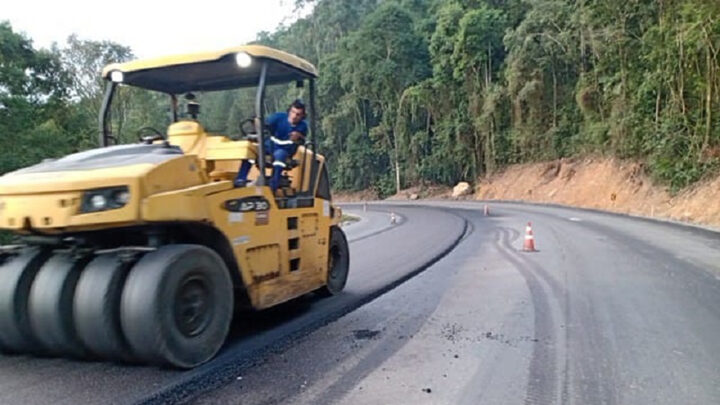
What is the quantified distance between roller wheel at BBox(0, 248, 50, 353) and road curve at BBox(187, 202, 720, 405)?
160 cm

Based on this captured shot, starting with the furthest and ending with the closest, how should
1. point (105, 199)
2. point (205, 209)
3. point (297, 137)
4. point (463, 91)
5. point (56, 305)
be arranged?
point (463, 91), point (297, 137), point (205, 209), point (56, 305), point (105, 199)

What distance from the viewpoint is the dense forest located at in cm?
1858

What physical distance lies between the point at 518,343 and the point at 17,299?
372 centimetres

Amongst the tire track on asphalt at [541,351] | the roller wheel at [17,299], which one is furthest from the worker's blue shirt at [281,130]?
the tire track on asphalt at [541,351]

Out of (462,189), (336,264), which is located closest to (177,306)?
(336,264)

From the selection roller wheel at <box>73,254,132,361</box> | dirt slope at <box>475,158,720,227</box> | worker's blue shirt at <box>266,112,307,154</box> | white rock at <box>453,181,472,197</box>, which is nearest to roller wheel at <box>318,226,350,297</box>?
worker's blue shirt at <box>266,112,307,154</box>

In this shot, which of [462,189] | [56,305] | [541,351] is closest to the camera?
[56,305]

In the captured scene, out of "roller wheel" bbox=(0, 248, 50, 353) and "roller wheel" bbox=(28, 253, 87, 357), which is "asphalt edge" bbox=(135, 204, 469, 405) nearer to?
"roller wheel" bbox=(28, 253, 87, 357)

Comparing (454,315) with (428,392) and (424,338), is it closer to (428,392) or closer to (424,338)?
(424,338)

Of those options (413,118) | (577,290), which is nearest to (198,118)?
(577,290)

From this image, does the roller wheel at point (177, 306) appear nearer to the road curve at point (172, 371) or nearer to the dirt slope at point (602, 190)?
the road curve at point (172, 371)

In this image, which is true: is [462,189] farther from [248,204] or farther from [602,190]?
[248,204]

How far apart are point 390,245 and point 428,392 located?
801 cm

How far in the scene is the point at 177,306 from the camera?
407 centimetres
